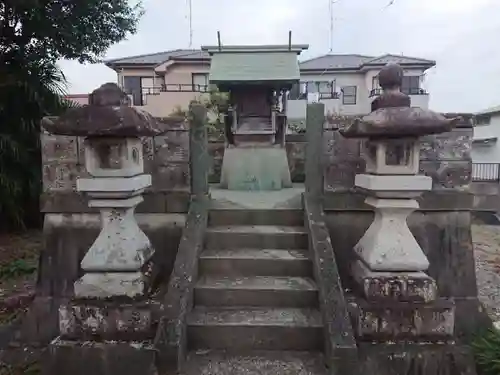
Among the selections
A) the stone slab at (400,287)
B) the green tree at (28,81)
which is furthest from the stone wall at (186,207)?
the green tree at (28,81)

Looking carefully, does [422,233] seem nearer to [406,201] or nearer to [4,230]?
[406,201]

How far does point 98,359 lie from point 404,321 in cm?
274

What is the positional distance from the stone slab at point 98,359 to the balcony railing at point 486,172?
706 inches

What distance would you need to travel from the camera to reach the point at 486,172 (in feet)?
62.7

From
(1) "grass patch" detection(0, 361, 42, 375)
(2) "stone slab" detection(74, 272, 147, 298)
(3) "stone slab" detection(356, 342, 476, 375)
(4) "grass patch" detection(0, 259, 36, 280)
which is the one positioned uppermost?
(2) "stone slab" detection(74, 272, 147, 298)

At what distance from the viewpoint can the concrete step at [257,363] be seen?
3.30 metres

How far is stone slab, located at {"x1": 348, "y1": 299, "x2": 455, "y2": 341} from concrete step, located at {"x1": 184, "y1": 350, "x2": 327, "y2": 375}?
54 centimetres

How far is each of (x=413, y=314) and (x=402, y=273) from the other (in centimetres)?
36

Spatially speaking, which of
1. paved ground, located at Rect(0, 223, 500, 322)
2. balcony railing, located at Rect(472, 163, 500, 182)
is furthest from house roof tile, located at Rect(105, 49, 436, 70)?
paved ground, located at Rect(0, 223, 500, 322)

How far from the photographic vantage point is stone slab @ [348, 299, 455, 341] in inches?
142

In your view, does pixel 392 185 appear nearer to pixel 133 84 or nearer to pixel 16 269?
pixel 16 269

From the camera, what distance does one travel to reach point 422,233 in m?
4.59

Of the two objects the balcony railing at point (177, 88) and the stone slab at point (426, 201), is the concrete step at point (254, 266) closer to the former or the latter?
the stone slab at point (426, 201)

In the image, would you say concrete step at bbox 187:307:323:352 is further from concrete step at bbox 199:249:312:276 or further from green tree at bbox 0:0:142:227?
green tree at bbox 0:0:142:227
